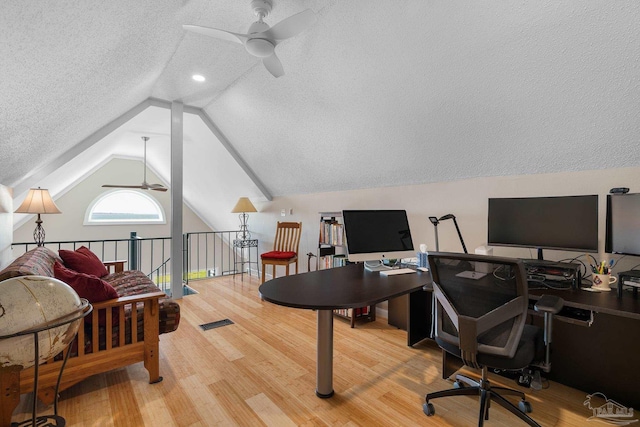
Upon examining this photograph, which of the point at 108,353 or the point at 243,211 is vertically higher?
the point at 243,211

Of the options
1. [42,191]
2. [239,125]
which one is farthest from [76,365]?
[239,125]

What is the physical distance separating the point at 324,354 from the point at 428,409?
0.68 metres

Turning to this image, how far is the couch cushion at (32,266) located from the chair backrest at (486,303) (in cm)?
235

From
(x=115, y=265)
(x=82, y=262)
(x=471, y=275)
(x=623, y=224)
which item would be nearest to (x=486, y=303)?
(x=471, y=275)

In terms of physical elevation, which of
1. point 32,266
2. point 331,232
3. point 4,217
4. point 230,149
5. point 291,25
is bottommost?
point 32,266

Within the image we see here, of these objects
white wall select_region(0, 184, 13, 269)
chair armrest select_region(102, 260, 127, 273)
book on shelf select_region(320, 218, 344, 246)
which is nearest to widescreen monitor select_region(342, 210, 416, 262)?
book on shelf select_region(320, 218, 344, 246)

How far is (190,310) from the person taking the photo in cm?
374

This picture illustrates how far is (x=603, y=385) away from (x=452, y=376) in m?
0.89

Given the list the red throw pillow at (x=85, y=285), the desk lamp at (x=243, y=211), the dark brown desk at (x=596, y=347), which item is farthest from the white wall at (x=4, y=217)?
the dark brown desk at (x=596, y=347)

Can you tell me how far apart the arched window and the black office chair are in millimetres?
7636

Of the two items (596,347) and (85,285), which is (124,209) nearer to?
(85,285)

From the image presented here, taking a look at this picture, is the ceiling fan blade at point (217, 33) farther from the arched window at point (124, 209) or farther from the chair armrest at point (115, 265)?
the arched window at point (124, 209)

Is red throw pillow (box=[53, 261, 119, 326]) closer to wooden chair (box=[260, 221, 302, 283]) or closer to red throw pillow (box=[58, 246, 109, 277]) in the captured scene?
red throw pillow (box=[58, 246, 109, 277])

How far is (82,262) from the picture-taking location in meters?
3.00
